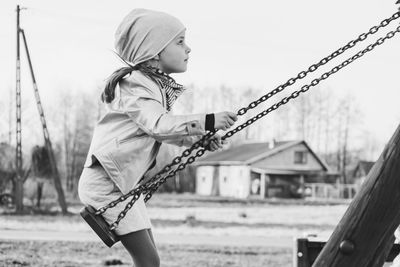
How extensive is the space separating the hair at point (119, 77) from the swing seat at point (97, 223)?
1.50ft

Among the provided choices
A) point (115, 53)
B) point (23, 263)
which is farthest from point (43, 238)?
point (115, 53)

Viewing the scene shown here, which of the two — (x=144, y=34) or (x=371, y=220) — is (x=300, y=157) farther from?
(x=371, y=220)

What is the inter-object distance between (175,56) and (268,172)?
51731 mm

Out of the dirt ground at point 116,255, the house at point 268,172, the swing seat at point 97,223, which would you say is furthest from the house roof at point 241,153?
the swing seat at point 97,223

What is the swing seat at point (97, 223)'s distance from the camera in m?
3.06

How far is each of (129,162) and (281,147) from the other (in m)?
54.0

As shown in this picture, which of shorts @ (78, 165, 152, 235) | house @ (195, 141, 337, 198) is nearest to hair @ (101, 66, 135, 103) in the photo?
shorts @ (78, 165, 152, 235)

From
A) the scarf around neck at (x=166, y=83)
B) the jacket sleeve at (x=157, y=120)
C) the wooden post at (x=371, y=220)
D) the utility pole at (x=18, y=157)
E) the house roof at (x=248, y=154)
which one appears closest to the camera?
the wooden post at (x=371, y=220)

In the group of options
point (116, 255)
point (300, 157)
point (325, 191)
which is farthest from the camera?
point (300, 157)

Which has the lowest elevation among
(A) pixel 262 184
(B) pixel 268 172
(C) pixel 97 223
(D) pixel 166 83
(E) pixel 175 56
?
(A) pixel 262 184

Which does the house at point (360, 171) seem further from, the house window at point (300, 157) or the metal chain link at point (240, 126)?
the metal chain link at point (240, 126)

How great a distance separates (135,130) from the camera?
3.10 metres

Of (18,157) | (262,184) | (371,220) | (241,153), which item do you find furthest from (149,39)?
(241,153)

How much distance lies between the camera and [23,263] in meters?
8.05
